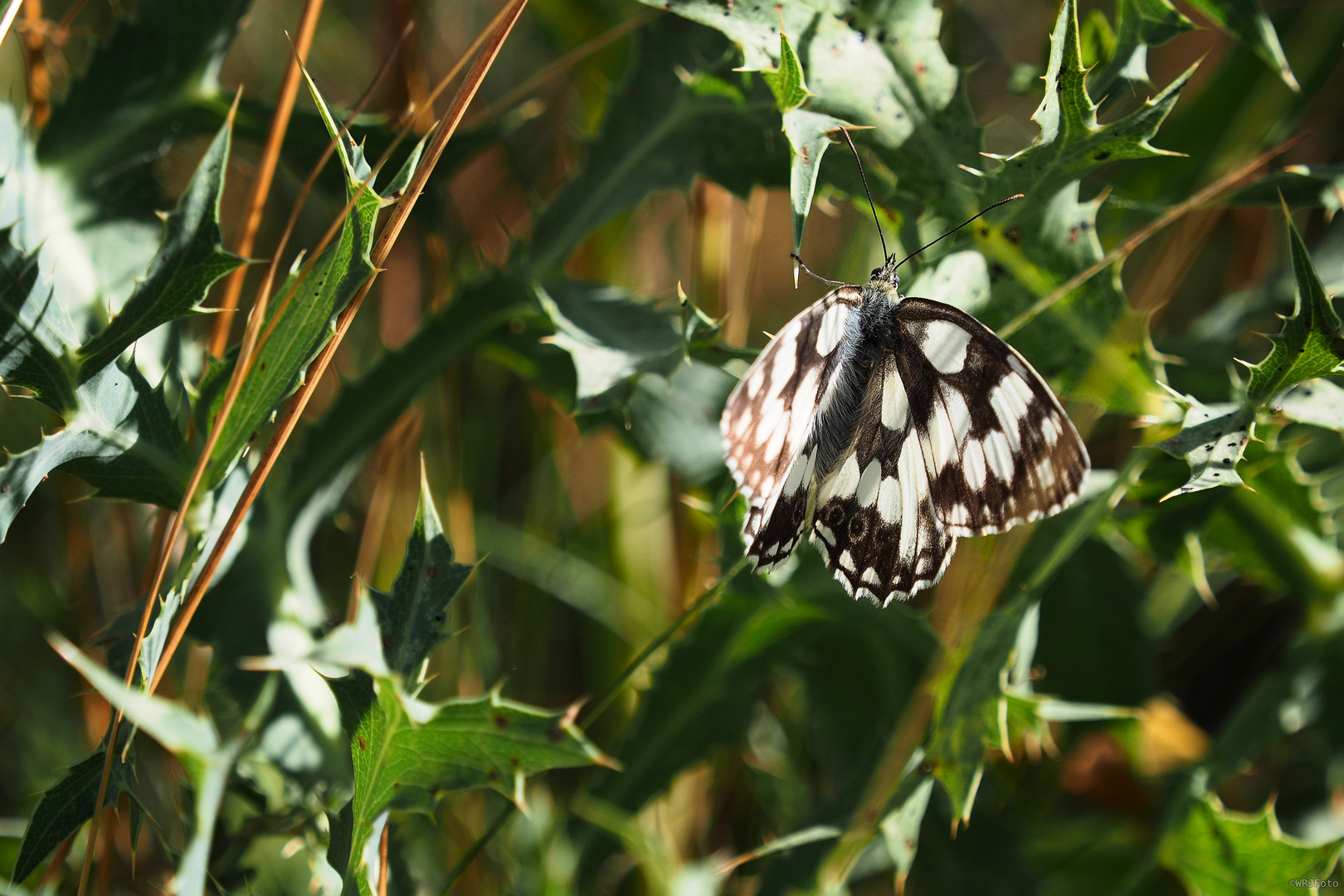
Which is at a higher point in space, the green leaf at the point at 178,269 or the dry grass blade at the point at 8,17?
the dry grass blade at the point at 8,17

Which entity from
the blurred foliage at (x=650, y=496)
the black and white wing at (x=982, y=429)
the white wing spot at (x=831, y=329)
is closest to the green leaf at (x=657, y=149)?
the blurred foliage at (x=650, y=496)

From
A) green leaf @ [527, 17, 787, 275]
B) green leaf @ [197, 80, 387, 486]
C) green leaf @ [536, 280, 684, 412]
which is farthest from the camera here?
green leaf @ [527, 17, 787, 275]

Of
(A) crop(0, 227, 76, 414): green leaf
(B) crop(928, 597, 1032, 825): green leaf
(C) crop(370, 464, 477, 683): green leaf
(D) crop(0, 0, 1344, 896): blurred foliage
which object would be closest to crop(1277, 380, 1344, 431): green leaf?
(D) crop(0, 0, 1344, 896): blurred foliage

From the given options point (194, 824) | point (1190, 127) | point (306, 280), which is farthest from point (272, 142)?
point (1190, 127)

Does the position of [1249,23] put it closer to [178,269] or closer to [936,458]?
[936,458]

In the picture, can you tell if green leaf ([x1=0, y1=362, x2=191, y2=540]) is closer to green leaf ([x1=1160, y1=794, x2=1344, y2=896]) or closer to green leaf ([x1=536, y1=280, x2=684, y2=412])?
green leaf ([x1=536, y1=280, x2=684, y2=412])

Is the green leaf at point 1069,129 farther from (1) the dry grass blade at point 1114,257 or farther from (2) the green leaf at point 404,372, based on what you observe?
(2) the green leaf at point 404,372
